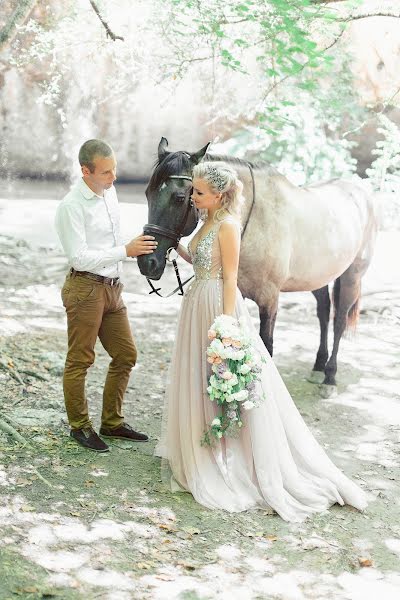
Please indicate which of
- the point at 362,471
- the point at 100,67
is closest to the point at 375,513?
the point at 362,471

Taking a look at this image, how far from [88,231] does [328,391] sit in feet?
9.84

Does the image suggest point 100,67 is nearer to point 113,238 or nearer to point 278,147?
point 278,147

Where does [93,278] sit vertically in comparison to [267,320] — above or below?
above

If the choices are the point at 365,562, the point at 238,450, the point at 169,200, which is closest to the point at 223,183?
the point at 169,200

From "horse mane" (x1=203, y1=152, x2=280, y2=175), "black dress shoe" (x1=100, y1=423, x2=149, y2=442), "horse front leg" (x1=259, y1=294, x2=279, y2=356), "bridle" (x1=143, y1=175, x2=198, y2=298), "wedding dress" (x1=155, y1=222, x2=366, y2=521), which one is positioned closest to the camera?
"wedding dress" (x1=155, y1=222, x2=366, y2=521)

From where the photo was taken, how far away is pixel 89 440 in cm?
420

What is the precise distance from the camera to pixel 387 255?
11.4 m

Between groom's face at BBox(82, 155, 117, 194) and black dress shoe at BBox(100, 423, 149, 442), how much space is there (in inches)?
65.6

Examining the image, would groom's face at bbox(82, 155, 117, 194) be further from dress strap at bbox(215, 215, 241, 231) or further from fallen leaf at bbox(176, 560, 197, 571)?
fallen leaf at bbox(176, 560, 197, 571)

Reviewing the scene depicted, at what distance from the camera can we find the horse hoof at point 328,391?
5863 millimetres

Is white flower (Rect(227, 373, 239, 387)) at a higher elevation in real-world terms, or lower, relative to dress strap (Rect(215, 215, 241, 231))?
lower

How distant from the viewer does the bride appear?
11.9ft

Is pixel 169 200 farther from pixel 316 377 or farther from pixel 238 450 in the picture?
pixel 316 377

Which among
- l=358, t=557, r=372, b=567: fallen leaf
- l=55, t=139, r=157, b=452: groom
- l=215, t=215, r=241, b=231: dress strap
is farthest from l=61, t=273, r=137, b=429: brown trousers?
l=358, t=557, r=372, b=567: fallen leaf
